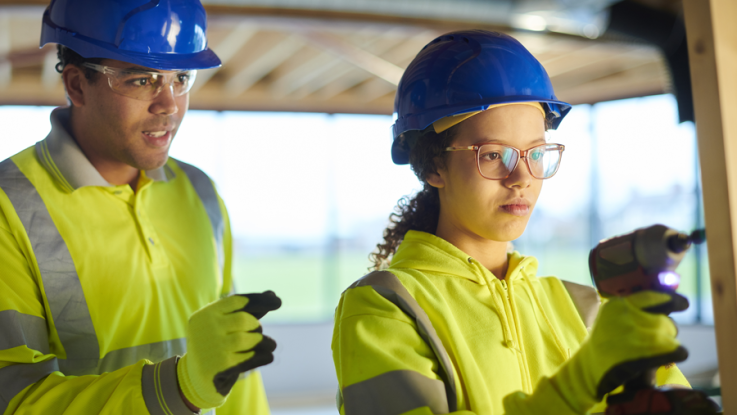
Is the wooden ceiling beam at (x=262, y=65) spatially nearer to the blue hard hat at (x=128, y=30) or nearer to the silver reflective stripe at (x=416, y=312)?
the blue hard hat at (x=128, y=30)

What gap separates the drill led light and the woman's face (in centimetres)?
39

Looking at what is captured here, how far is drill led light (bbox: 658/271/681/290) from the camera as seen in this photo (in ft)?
3.20

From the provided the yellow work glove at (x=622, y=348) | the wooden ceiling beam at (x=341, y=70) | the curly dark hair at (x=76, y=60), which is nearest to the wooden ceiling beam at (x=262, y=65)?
the wooden ceiling beam at (x=341, y=70)

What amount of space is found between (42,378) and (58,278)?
26 cm

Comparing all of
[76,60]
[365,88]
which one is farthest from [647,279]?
[365,88]

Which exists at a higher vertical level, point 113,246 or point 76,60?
point 76,60

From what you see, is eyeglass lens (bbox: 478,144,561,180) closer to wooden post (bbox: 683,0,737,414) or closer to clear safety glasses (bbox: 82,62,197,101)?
wooden post (bbox: 683,0,737,414)

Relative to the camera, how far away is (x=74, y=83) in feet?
5.38

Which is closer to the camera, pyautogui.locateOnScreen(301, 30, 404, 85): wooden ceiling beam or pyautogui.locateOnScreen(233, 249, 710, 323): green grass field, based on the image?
pyautogui.locateOnScreen(301, 30, 404, 85): wooden ceiling beam

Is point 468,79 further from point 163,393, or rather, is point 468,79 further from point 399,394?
point 163,393

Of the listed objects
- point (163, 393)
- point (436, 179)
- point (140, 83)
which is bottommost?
point (163, 393)

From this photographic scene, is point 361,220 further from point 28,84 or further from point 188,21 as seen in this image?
point 188,21

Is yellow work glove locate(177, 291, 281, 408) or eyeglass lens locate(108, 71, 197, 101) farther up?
eyeglass lens locate(108, 71, 197, 101)

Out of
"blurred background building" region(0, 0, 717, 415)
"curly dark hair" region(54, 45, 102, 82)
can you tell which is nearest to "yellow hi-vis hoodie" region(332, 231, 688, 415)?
"curly dark hair" region(54, 45, 102, 82)
